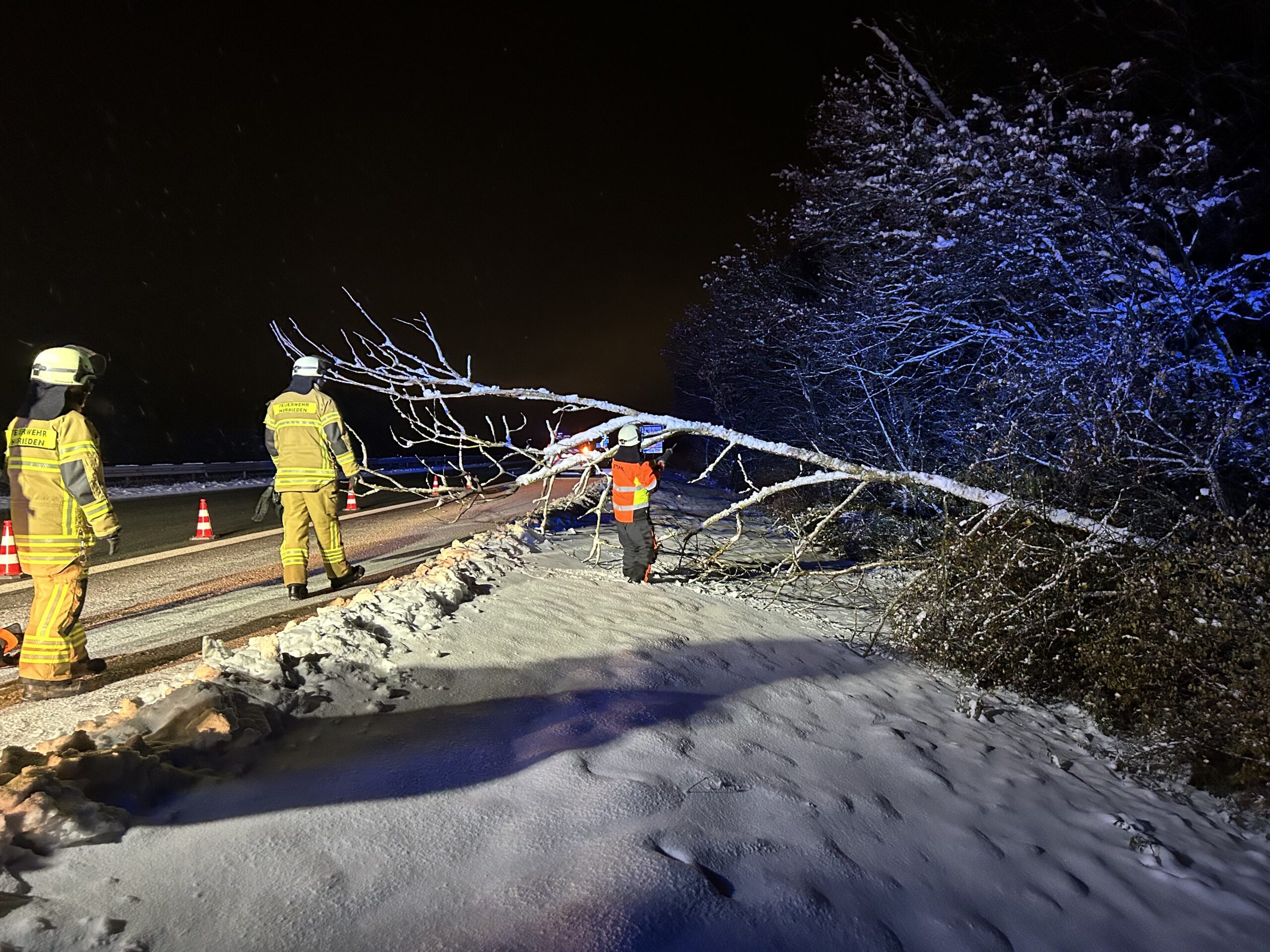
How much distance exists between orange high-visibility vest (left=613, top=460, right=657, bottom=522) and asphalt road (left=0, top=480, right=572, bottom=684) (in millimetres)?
1220

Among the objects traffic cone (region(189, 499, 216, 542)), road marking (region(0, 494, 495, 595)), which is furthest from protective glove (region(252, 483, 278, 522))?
traffic cone (region(189, 499, 216, 542))

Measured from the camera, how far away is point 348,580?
23.6 ft

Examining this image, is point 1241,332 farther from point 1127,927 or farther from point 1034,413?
point 1127,927

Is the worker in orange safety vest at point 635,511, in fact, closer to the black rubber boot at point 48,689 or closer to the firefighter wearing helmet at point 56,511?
the firefighter wearing helmet at point 56,511

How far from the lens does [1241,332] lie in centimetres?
948

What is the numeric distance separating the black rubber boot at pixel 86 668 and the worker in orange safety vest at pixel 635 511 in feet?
13.3

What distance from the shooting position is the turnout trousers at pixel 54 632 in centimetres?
430

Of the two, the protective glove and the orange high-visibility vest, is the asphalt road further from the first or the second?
the orange high-visibility vest

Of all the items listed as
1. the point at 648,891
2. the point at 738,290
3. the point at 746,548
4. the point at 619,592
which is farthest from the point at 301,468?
the point at 738,290

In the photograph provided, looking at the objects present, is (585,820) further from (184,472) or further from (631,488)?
(184,472)

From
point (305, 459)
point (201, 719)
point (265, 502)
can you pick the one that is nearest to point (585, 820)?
point (201, 719)

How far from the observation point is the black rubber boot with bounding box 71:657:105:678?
442cm

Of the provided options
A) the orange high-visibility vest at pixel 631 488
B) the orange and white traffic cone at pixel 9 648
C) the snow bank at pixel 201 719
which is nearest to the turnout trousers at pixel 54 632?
the orange and white traffic cone at pixel 9 648

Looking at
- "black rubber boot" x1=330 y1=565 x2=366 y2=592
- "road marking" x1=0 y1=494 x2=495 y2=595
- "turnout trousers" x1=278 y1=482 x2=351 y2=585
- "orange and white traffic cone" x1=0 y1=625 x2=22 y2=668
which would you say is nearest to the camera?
"orange and white traffic cone" x1=0 y1=625 x2=22 y2=668
